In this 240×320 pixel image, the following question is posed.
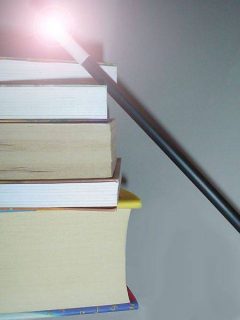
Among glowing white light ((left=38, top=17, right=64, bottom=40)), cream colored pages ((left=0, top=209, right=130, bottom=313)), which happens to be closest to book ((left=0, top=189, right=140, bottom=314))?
cream colored pages ((left=0, top=209, right=130, bottom=313))

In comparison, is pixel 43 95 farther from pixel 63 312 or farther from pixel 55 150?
pixel 63 312

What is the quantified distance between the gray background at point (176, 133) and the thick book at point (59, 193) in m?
0.16

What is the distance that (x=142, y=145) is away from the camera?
568mm

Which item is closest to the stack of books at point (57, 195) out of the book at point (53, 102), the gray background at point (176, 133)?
the book at point (53, 102)

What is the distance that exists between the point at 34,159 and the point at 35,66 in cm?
12

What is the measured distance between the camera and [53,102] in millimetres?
409

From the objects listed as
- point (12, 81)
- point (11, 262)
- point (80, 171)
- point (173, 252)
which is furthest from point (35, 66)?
point (173, 252)

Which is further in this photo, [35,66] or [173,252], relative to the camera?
[173,252]

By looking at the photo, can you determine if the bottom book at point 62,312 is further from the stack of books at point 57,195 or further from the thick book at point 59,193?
the thick book at point 59,193

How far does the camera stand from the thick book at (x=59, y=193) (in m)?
0.41

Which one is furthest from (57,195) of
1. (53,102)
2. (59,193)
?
(53,102)

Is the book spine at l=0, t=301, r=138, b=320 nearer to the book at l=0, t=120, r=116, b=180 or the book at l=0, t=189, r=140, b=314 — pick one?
the book at l=0, t=189, r=140, b=314

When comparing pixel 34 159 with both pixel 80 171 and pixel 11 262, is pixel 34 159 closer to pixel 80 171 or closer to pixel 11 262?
pixel 80 171

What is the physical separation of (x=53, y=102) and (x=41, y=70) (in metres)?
0.05
